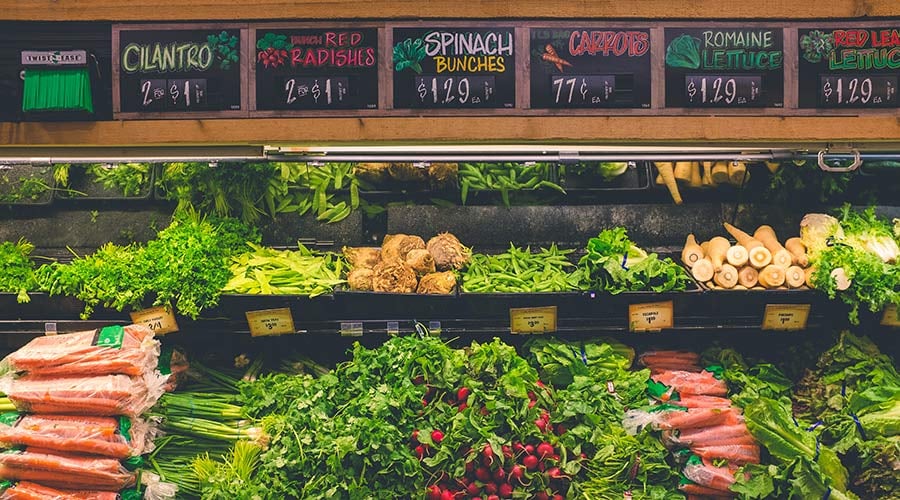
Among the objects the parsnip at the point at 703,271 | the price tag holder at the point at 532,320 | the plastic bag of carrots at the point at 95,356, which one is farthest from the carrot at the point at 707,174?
the plastic bag of carrots at the point at 95,356

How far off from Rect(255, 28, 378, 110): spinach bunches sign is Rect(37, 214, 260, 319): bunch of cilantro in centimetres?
106

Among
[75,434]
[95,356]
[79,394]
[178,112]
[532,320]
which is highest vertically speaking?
[178,112]

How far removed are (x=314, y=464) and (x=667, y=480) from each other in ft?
5.93

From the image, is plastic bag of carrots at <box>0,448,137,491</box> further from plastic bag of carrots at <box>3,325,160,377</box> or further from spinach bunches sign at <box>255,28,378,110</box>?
spinach bunches sign at <box>255,28,378,110</box>

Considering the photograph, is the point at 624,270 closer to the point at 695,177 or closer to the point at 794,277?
the point at 794,277

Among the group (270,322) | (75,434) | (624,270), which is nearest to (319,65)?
(270,322)

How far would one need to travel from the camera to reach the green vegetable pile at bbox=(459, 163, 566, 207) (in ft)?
15.8

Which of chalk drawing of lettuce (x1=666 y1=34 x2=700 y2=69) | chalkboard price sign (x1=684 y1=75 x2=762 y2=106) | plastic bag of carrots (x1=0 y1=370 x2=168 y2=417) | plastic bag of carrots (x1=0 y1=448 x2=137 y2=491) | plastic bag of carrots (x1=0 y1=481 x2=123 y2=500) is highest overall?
chalk drawing of lettuce (x1=666 y1=34 x2=700 y2=69)

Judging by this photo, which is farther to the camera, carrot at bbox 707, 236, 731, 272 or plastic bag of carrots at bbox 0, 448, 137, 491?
carrot at bbox 707, 236, 731, 272

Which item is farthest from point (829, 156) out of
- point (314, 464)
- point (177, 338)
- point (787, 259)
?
point (177, 338)

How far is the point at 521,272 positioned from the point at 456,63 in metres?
1.34

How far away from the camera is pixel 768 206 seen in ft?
15.9

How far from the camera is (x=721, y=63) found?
3.67m

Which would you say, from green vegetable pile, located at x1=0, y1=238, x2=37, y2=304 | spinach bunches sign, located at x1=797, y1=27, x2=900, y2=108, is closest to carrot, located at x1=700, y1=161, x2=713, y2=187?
spinach bunches sign, located at x1=797, y1=27, x2=900, y2=108
